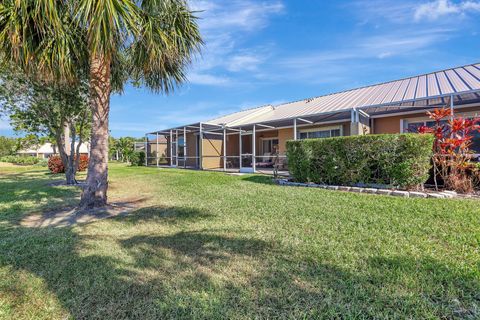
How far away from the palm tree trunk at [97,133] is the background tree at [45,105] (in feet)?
11.5

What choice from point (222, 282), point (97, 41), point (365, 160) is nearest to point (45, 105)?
point (97, 41)

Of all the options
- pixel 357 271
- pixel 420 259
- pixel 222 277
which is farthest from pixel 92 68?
pixel 420 259

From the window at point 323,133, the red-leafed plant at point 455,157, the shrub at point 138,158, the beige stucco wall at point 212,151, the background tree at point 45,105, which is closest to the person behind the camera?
the red-leafed plant at point 455,157

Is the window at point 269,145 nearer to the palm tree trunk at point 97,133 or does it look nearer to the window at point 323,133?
the window at point 323,133

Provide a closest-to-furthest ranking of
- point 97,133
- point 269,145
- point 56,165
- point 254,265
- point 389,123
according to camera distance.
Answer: point 254,265
point 97,133
point 389,123
point 56,165
point 269,145

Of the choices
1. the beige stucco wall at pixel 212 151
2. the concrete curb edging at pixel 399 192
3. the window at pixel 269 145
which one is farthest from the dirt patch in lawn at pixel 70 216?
the window at pixel 269 145

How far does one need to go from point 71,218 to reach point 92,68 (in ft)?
11.9

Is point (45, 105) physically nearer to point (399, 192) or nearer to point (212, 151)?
point (212, 151)

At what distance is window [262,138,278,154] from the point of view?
65.8 ft

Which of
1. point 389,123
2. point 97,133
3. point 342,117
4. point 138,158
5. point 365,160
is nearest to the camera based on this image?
point 97,133

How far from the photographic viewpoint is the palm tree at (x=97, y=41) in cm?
512

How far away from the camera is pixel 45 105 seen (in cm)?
1032

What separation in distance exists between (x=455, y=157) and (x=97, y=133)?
391 inches

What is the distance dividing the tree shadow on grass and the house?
316 inches
